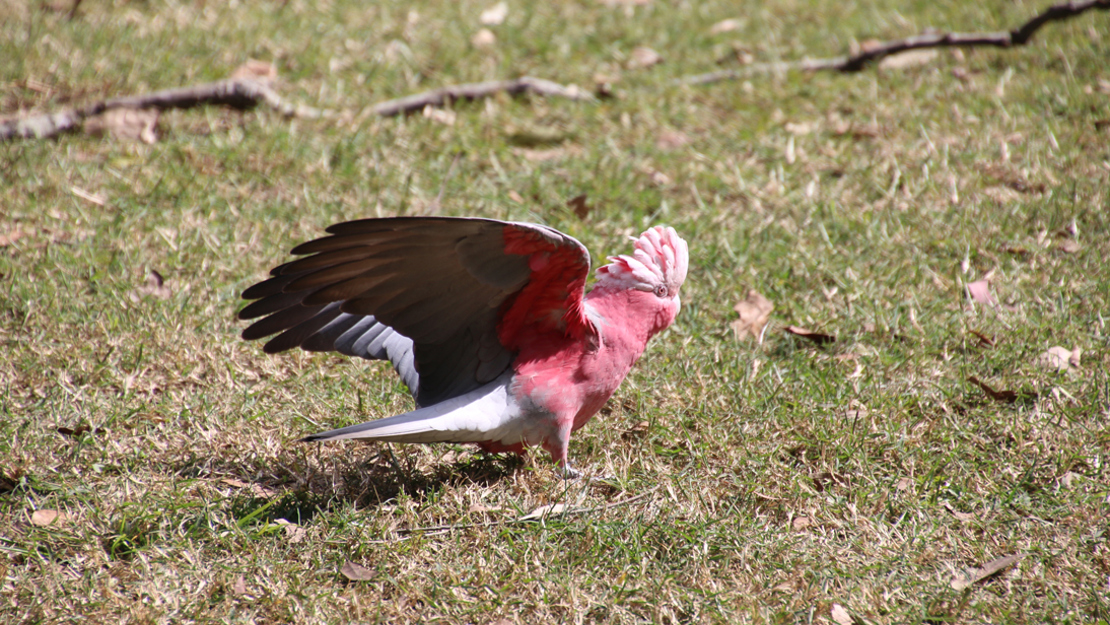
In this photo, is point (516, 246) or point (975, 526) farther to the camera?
point (975, 526)

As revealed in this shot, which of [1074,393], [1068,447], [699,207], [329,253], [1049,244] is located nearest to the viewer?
[329,253]

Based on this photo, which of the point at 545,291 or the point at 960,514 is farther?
the point at 960,514

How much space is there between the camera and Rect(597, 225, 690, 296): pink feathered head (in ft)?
9.48

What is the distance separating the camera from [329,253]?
2.42m

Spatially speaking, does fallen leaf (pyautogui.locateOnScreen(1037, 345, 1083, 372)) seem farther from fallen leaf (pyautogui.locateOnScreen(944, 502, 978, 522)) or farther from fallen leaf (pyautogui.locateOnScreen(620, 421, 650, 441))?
fallen leaf (pyautogui.locateOnScreen(620, 421, 650, 441))

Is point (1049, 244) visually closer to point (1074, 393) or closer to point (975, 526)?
point (1074, 393)

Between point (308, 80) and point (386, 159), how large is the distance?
1045 mm

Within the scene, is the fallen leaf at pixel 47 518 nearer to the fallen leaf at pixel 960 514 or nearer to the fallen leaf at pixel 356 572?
the fallen leaf at pixel 356 572

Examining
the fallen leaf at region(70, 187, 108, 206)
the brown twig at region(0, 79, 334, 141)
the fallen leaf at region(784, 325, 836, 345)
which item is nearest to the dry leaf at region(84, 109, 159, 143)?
the brown twig at region(0, 79, 334, 141)

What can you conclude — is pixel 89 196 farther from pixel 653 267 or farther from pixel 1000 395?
pixel 1000 395

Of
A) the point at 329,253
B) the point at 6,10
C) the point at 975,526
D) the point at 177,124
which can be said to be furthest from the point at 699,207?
the point at 6,10

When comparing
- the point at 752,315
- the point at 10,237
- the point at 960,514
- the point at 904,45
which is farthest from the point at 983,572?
the point at 904,45

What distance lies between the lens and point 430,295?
2.58 metres

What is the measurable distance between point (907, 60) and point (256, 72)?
3938 mm
